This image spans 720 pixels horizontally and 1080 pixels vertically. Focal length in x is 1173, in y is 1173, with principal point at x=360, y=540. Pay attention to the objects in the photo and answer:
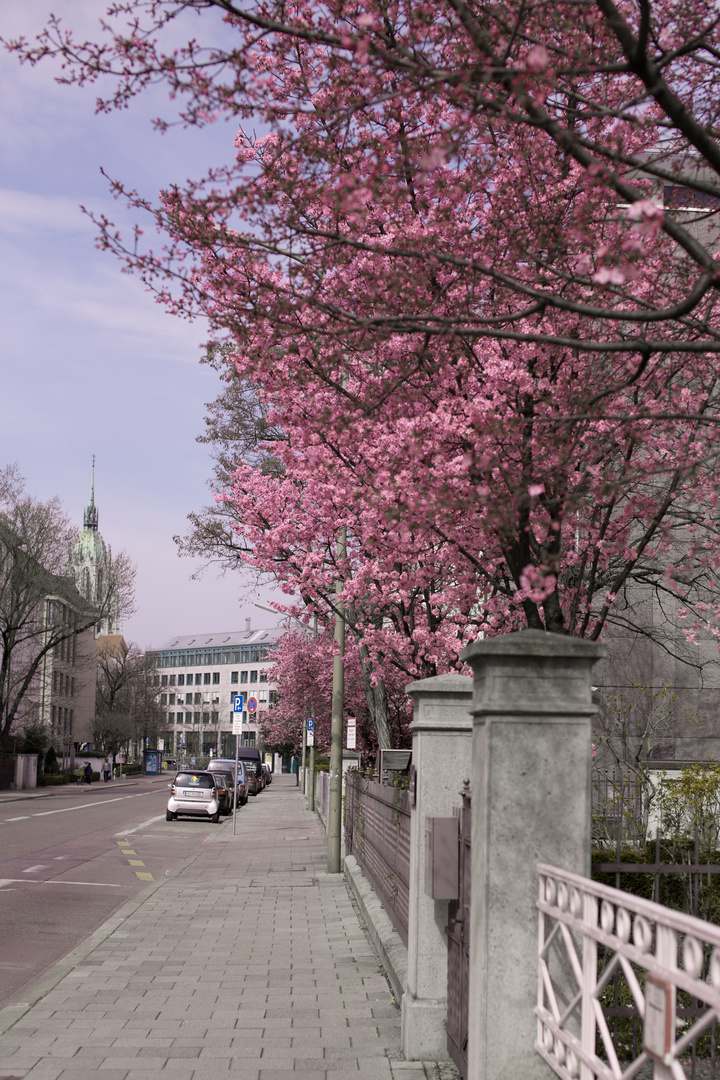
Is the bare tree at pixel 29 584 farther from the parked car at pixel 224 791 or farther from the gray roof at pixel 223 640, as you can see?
the gray roof at pixel 223 640

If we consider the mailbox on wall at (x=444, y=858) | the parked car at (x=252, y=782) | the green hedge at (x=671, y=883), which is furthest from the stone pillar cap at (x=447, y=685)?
the parked car at (x=252, y=782)

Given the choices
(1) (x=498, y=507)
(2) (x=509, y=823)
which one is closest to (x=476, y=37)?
(1) (x=498, y=507)

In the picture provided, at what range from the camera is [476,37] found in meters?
4.15

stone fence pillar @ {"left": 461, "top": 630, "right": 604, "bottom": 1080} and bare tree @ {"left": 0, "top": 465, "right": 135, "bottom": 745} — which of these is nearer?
stone fence pillar @ {"left": 461, "top": 630, "right": 604, "bottom": 1080}

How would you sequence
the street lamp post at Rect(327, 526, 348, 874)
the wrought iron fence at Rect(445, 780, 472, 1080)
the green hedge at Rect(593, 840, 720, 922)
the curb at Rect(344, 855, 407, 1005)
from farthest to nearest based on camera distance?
1. the street lamp post at Rect(327, 526, 348, 874)
2. the curb at Rect(344, 855, 407, 1005)
3. the green hedge at Rect(593, 840, 720, 922)
4. the wrought iron fence at Rect(445, 780, 472, 1080)

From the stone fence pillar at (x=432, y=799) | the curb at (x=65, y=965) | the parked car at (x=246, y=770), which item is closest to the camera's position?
the stone fence pillar at (x=432, y=799)

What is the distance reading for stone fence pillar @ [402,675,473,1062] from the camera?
21.3ft

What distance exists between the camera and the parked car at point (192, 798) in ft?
103

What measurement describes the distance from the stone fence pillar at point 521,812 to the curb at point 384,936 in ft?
8.14

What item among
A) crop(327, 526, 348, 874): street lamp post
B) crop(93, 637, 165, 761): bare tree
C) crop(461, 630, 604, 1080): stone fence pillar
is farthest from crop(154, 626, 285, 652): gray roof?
crop(461, 630, 604, 1080): stone fence pillar

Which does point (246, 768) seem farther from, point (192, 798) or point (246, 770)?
point (192, 798)

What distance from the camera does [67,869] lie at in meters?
17.6

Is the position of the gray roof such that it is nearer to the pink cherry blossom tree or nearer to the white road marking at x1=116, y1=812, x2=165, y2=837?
the white road marking at x1=116, y1=812, x2=165, y2=837

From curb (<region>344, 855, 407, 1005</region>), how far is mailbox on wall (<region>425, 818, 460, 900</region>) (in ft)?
3.64
